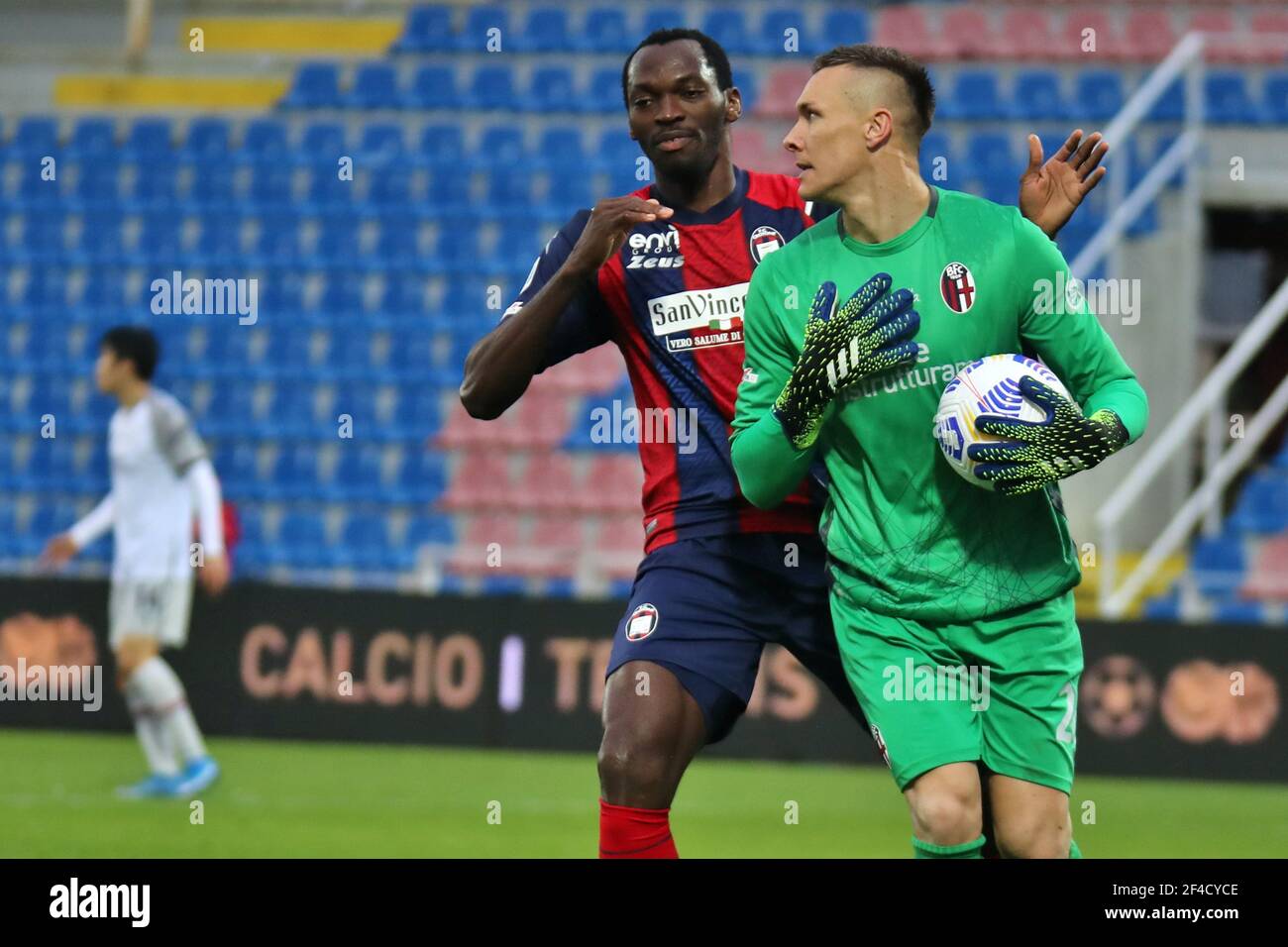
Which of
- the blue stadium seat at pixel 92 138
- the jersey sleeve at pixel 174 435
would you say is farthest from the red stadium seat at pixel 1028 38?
the jersey sleeve at pixel 174 435

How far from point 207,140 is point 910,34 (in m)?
5.58

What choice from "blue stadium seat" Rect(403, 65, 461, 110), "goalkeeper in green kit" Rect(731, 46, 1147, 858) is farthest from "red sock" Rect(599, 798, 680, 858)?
"blue stadium seat" Rect(403, 65, 461, 110)

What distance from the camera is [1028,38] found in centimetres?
1421

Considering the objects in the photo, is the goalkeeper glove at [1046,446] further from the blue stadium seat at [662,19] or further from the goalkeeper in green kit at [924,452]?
the blue stadium seat at [662,19]

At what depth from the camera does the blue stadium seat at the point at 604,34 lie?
14.6 metres

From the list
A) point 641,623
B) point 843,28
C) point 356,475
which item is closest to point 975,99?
point 843,28

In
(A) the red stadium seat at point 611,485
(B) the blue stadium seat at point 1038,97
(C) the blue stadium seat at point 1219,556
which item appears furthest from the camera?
(B) the blue stadium seat at point 1038,97

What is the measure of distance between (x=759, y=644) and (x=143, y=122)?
1149cm

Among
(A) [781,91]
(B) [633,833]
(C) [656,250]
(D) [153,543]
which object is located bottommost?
(B) [633,833]

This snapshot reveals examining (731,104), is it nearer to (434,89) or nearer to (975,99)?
(975,99)

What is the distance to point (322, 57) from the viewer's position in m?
15.2

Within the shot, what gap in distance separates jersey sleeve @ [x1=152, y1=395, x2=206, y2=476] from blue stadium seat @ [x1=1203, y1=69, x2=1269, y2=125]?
786 centimetres

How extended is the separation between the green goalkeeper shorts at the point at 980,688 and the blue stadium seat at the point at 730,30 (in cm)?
1056

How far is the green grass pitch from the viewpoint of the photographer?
759cm
